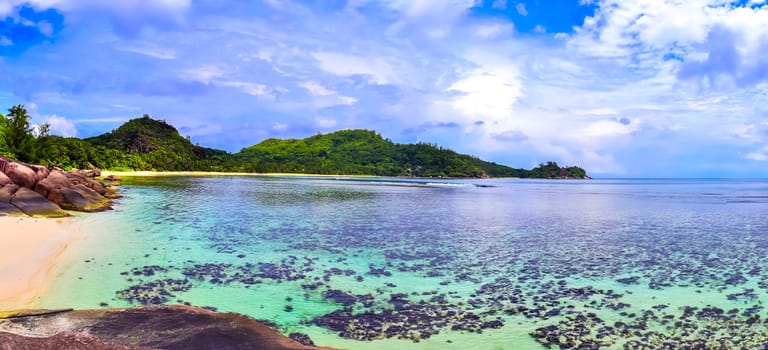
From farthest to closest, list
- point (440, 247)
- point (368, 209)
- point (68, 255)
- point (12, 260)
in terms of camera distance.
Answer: point (368, 209) → point (440, 247) → point (68, 255) → point (12, 260)

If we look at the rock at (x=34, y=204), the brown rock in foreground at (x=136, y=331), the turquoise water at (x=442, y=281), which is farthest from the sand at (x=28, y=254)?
the brown rock in foreground at (x=136, y=331)

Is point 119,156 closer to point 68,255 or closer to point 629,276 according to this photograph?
point 68,255

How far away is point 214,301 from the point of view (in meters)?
12.4

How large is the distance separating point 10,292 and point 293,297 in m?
7.51

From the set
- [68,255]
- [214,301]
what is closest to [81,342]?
[214,301]

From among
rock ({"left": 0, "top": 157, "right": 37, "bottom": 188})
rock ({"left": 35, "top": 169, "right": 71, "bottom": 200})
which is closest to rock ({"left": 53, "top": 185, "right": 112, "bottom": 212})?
rock ({"left": 35, "top": 169, "right": 71, "bottom": 200})

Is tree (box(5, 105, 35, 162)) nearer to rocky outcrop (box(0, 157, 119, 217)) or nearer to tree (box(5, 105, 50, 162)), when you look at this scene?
tree (box(5, 105, 50, 162))

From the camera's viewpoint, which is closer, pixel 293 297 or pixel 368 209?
pixel 293 297

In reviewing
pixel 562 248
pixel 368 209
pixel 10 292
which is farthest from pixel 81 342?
pixel 368 209

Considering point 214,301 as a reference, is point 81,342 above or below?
above

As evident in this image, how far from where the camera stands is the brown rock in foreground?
6910 mm

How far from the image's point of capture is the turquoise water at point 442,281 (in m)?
10.4

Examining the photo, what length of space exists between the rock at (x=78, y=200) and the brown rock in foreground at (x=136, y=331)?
1051 inches

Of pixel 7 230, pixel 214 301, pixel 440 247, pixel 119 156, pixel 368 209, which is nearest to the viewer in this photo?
pixel 214 301
